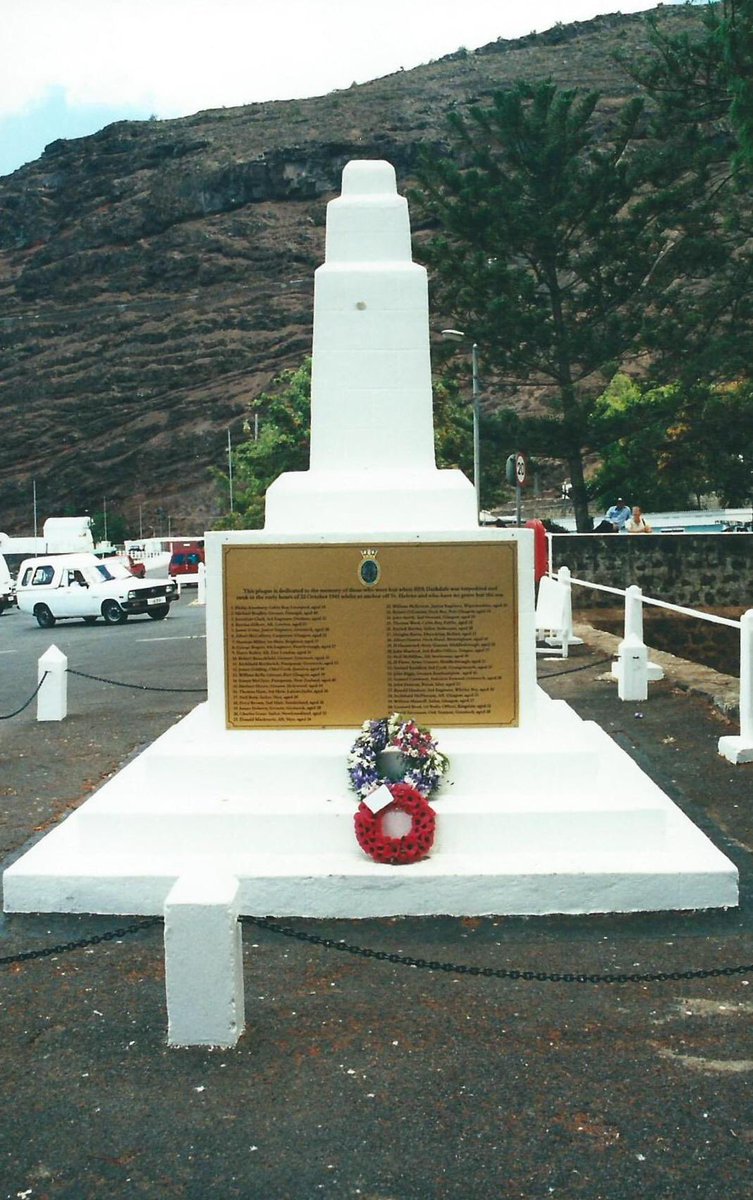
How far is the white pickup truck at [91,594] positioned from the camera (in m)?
32.3

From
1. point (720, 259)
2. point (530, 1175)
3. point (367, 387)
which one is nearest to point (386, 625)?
point (367, 387)

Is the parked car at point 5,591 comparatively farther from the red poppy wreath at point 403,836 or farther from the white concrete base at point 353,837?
the red poppy wreath at point 403,836

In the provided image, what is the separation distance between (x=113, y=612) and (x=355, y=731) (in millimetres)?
25513

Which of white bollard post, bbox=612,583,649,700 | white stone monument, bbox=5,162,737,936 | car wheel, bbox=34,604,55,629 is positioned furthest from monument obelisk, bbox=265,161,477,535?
car wheel, bbox=34,604,55,629

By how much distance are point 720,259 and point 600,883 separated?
3436cm

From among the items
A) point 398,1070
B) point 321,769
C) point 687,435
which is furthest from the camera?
point 687,435

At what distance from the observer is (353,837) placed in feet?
23.1

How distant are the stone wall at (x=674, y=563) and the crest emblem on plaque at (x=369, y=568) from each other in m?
24.7

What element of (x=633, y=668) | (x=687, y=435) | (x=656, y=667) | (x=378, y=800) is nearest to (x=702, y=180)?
(x=687, y=435)

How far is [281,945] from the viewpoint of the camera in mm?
6266

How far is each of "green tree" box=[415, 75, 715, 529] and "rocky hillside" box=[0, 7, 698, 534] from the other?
78792 millimetres

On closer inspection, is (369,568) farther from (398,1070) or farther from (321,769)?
(398,1070)

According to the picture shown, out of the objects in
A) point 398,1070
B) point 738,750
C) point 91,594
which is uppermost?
point 398,1070

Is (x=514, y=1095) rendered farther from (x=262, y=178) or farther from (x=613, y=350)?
(x=262, y=178)
